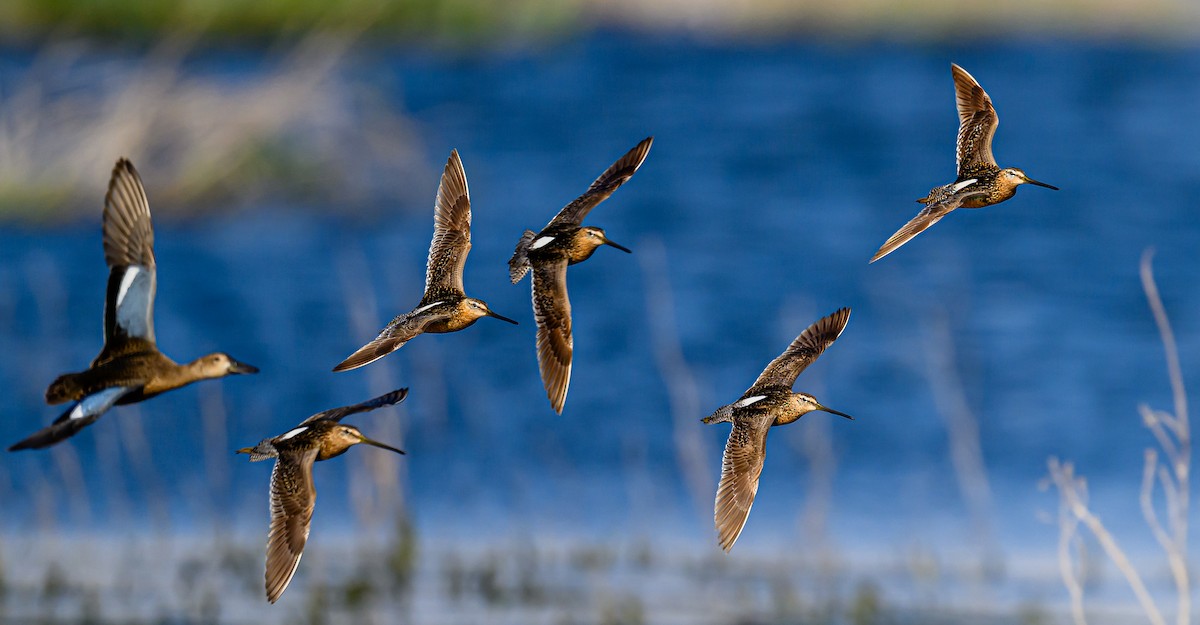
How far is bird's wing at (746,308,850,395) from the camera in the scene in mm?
3473

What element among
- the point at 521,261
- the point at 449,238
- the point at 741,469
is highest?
the point at 449,238

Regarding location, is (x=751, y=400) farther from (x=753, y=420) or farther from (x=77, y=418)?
(x=77, y=418)

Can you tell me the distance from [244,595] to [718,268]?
38.7 ft

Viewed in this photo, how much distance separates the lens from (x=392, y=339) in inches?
126

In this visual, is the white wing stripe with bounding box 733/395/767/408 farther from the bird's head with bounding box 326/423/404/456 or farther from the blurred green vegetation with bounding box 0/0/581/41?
the blurred green vegetation with bounding box 0/0/581/41

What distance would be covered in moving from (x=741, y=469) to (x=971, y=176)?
0.68 m

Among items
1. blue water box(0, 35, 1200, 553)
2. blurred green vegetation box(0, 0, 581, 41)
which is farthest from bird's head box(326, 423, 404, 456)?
blurred green vegetation box(0, 0, 581, 41)

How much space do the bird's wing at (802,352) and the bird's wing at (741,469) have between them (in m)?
0.09

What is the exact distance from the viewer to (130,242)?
4.04 metres

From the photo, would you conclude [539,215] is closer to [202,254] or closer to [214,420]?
[202,254]

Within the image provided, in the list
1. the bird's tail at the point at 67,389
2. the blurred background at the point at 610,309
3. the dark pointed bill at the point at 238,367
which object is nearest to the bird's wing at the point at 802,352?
the dark pointed bill at the point at 238,367

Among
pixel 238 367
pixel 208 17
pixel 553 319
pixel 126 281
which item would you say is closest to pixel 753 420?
pixel 553 319

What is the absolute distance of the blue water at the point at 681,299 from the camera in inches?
622

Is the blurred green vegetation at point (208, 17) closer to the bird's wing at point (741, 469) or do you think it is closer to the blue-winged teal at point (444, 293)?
the blue-winged teal at point (444, 293)
